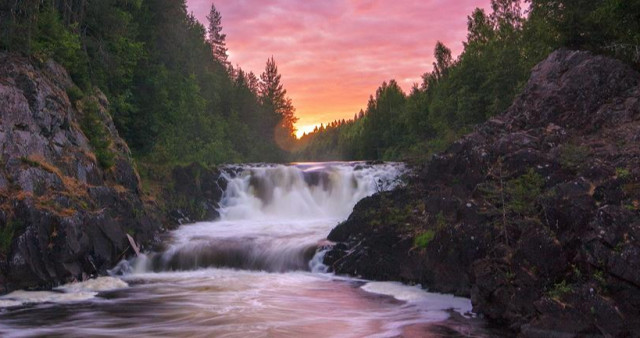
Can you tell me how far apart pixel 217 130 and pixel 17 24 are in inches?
1353

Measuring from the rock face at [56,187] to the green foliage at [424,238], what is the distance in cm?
1105

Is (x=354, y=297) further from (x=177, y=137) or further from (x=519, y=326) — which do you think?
(x=177, y=137)

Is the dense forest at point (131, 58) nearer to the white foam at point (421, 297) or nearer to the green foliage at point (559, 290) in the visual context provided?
the white foam at point (421, 297)

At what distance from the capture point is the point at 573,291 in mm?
10461

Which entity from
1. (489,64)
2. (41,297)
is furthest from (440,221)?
(489,64)

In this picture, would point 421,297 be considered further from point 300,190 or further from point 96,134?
point 300,190

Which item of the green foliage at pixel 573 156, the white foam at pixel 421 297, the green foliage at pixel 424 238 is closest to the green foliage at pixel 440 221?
the green foliage at pixel 424 238

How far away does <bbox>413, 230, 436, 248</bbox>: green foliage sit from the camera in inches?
663

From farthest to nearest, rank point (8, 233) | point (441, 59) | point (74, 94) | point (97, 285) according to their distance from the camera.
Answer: point (441, 59) → point (74, 94) → point (97, 285) → point (8, 233)

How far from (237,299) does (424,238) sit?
6.21 metres

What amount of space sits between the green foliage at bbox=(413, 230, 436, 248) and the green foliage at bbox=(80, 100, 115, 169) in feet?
46.7

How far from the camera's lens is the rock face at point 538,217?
10414mm

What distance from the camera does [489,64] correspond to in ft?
151

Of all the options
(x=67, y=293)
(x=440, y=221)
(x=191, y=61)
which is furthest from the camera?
(x=191, y=61)
